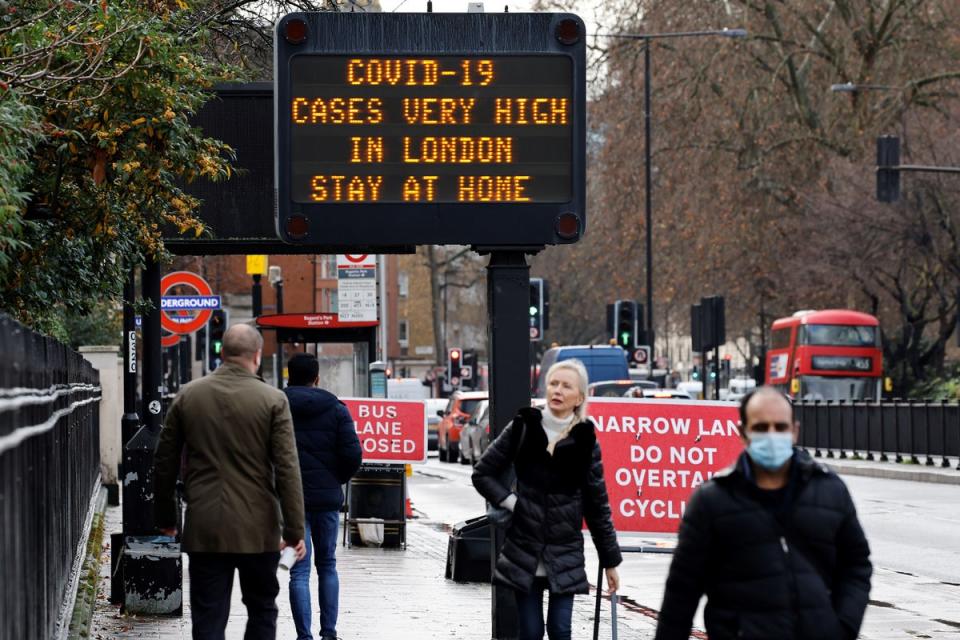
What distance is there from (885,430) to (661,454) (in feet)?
91.4

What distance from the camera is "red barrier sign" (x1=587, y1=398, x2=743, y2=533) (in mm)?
11219

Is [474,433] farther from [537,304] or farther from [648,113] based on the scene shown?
[648,113]

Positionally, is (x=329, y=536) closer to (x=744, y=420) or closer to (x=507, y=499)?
(x=507, y=499)

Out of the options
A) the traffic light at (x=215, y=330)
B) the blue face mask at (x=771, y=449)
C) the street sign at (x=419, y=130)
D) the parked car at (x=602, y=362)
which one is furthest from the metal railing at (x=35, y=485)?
the parked car at (x=602, y=362)

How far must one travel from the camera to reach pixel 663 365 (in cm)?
11931

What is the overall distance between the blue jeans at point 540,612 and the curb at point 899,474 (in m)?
23.5

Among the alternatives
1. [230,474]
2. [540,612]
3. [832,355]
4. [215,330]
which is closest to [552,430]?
[540,612]

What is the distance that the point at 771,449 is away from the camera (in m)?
5.31

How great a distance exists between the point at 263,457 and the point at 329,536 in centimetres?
291

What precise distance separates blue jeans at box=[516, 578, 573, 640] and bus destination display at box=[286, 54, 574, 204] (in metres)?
2.80

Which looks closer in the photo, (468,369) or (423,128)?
(423,128)

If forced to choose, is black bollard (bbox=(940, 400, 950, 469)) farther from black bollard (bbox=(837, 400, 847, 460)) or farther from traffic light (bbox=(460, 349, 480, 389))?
traffic light (bbox=(460, 349, 480, 389))

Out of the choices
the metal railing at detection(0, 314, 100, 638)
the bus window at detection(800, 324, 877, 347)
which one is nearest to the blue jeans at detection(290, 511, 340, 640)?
the metal railing at detection(0, 314, 100, 638)

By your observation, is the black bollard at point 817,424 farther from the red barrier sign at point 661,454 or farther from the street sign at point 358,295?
the red barrier sign at point 661,454
